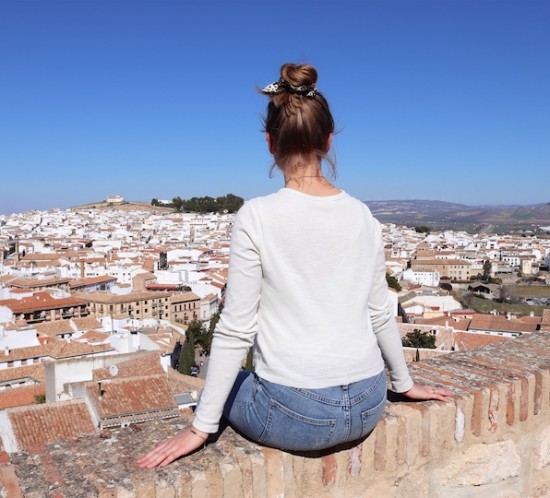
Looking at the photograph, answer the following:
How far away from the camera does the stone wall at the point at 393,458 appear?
5.74 ft

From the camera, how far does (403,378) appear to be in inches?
91.1

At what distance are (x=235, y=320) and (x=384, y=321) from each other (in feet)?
1.88

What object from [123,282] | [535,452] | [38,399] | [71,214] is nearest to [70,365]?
[38,399]

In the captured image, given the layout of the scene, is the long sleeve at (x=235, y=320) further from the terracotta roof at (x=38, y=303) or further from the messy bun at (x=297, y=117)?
the terracotta roof at (x=38, y=303)

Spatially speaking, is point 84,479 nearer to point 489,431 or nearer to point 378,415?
point 378,415

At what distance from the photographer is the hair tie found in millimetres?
1775

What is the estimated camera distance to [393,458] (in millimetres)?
2166

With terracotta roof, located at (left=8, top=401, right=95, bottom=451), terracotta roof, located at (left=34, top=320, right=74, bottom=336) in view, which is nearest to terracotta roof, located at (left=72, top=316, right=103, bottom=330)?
terracotta roof, located at (left=34, top=320, right=74, bottom=336)

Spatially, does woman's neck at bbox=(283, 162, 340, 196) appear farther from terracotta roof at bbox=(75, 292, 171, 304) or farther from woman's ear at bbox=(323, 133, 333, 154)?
terracotta roof at bbox=(75, 292, 171, 304)

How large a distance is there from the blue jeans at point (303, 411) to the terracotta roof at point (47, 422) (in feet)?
29.4

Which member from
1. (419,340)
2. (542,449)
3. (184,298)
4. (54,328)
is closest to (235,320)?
(542,449)

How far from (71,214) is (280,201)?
3823 inches

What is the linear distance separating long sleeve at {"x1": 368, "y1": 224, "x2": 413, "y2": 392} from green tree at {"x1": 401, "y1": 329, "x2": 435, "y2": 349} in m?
22.3

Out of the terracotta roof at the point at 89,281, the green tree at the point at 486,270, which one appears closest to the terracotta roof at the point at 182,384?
the terracotta roof at the point at 89,281
